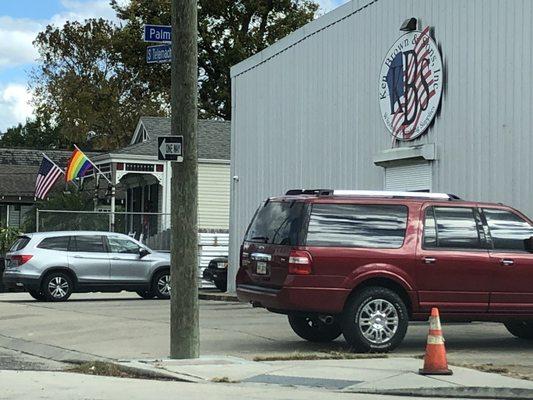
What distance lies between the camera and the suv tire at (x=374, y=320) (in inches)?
461

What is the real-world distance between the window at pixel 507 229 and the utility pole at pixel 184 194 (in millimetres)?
4161

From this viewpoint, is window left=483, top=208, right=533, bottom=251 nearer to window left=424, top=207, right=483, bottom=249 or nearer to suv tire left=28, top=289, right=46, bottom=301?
window left=424, top=207, right=483, bottom=249

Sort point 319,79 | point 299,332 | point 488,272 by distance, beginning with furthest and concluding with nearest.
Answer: point 319,79 < point 299,332 < point 488,272

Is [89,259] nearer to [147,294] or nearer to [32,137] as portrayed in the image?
[147,294]

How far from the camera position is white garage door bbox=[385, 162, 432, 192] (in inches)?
685

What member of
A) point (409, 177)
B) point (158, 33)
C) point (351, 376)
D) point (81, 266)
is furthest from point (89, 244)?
point (351, 376)

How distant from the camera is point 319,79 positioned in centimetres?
2106

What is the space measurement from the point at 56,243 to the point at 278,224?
1121 centimetres

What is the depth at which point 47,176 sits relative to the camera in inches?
1353

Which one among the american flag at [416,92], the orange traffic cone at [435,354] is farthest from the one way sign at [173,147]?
the american flag at [416,92]

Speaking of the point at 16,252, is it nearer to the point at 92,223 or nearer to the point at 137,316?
the point at 137,316

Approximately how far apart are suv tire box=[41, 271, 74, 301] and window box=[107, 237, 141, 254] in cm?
135

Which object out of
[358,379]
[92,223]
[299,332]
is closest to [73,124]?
[92,223]

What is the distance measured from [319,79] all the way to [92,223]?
13627 mm
